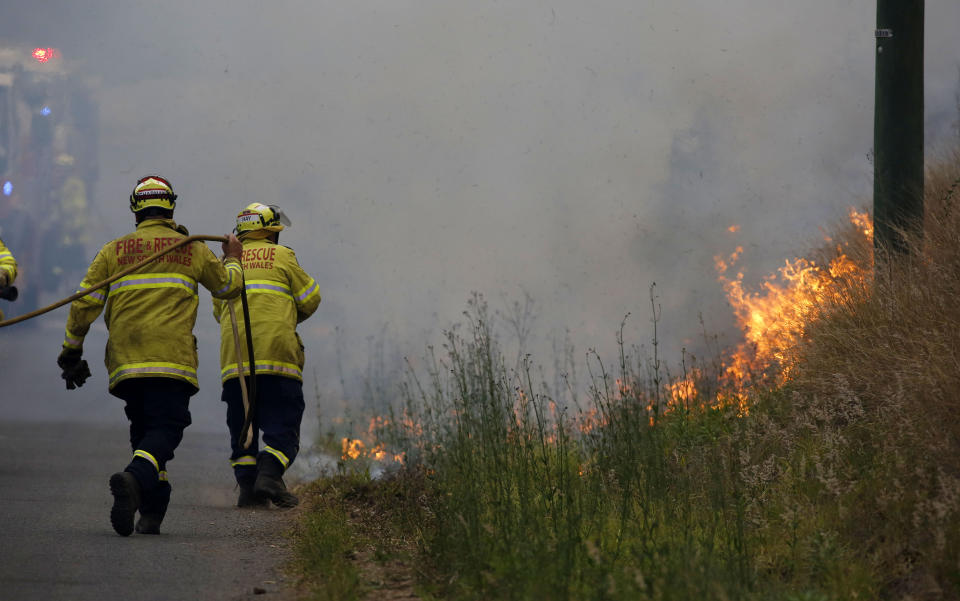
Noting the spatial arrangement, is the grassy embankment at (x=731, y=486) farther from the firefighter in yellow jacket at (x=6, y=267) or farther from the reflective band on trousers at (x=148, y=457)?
the firefighter in yellow jacket at (x=6, y=267)

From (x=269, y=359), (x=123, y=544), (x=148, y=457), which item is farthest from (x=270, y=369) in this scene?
(x=123, y=544)

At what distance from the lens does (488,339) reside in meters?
6.21

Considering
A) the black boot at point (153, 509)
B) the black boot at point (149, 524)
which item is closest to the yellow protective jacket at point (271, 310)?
the black boot at point (153, 509)

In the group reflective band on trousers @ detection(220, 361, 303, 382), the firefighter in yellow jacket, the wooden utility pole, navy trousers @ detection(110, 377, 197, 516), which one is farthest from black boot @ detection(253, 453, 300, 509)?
the wooden utility pole

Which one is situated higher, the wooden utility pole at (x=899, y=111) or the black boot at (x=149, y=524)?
the wooden utility pole at (x=899, y=111)

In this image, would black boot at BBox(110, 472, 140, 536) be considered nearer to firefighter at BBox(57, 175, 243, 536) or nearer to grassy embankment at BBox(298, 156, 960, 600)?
A: firefighter at BBox(57, 175, 243, 536)

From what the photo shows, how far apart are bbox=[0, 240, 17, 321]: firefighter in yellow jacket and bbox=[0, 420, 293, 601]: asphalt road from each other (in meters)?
1.41

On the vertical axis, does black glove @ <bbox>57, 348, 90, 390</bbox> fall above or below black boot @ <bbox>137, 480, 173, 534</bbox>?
above

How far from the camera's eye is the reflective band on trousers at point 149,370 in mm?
6414

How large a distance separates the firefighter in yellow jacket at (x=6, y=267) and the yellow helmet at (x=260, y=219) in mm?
1827

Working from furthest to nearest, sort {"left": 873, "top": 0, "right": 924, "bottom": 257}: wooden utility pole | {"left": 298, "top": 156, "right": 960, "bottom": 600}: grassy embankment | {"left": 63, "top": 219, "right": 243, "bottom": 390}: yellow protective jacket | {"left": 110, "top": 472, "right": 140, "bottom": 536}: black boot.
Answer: {"left": 873, "top": 0, "right": 924, "bottom": 257}: wooden utility pole < {"left": 63, "top": 219, "right": 243, "bottom": 390}: yellow protective jacket < {"left": 110, "top": 472, "right": 140, "bottom": 536}: black boot < {"left": 298, "top": 156, "right": 960, "bottom": 600}: grassy embankment

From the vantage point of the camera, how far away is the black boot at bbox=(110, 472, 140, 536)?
6.02 metres

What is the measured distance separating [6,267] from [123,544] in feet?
6.50

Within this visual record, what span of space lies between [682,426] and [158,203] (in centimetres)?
364
